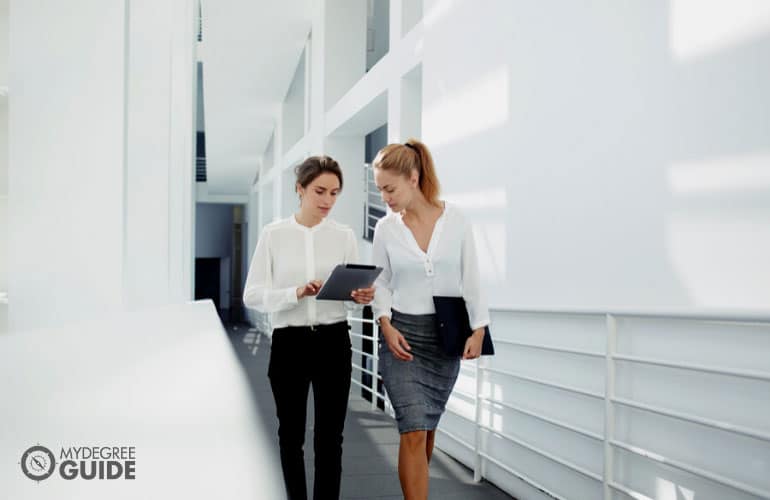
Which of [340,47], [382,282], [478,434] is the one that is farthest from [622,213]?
[340,47]

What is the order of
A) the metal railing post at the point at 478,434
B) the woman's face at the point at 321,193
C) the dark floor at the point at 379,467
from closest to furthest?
the woman's face at the point at 321,193
the dark floor at the point at 379,467
the metal railing post at the point at 478,434

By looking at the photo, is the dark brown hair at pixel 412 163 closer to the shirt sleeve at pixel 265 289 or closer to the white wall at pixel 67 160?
the shirt sleeve at pixel 265 289

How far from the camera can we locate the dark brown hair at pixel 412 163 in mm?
1919

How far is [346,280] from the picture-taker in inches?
73.0

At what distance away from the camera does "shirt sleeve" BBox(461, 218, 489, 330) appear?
1.96m

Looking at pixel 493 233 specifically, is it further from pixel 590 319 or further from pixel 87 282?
pixel 87 282

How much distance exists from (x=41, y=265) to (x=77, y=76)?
0.30 meters

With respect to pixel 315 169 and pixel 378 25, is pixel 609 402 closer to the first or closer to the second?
pixel 315 169

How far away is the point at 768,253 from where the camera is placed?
1.61 metres

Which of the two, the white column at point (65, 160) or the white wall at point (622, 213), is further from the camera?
the white wall at point (622, 213)

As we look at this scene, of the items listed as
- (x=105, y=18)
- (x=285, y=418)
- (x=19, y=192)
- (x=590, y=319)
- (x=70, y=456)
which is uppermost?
(x=105, y=18)

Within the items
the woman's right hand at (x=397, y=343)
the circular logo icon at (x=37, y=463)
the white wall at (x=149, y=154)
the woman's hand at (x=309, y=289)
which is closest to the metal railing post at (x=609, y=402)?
the woman's right hand at (x=397, y=343)

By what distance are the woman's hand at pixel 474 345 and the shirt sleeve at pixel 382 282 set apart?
239 mm

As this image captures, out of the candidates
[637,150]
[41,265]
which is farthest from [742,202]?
[41,265]
